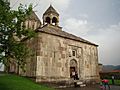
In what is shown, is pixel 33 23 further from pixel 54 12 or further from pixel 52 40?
pixel 52 40

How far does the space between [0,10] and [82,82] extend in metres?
21.5

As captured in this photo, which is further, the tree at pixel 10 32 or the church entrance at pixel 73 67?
the church entrance at pixel 73 67

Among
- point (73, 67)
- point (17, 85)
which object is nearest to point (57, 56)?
point (73, 67)

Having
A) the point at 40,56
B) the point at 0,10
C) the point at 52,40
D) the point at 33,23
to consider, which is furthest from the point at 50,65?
the point at 33,23

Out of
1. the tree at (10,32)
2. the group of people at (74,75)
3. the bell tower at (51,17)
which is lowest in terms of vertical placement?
the group of people at (74,75)

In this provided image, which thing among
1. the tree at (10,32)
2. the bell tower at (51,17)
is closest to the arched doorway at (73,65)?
the bell tower at (51,17)

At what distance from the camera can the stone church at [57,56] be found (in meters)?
23.2

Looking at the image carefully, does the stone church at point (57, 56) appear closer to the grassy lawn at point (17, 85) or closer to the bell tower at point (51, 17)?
the bell tower at point (51, 17)

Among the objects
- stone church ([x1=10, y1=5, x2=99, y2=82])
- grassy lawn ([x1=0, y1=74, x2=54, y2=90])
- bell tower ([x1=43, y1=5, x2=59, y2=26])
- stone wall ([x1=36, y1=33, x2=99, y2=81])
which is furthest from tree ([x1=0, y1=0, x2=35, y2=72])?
bell tower ([x1=43, y1=5, x2=59, y2=26])

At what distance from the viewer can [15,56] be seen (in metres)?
12.1

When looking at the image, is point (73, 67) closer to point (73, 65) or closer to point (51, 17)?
point (73, 65)

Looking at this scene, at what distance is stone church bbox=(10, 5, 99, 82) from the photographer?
23.2m

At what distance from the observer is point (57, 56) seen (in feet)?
84.2

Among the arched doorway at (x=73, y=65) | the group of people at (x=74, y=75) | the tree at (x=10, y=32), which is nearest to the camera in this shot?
the tree at (x=10, y=32)
